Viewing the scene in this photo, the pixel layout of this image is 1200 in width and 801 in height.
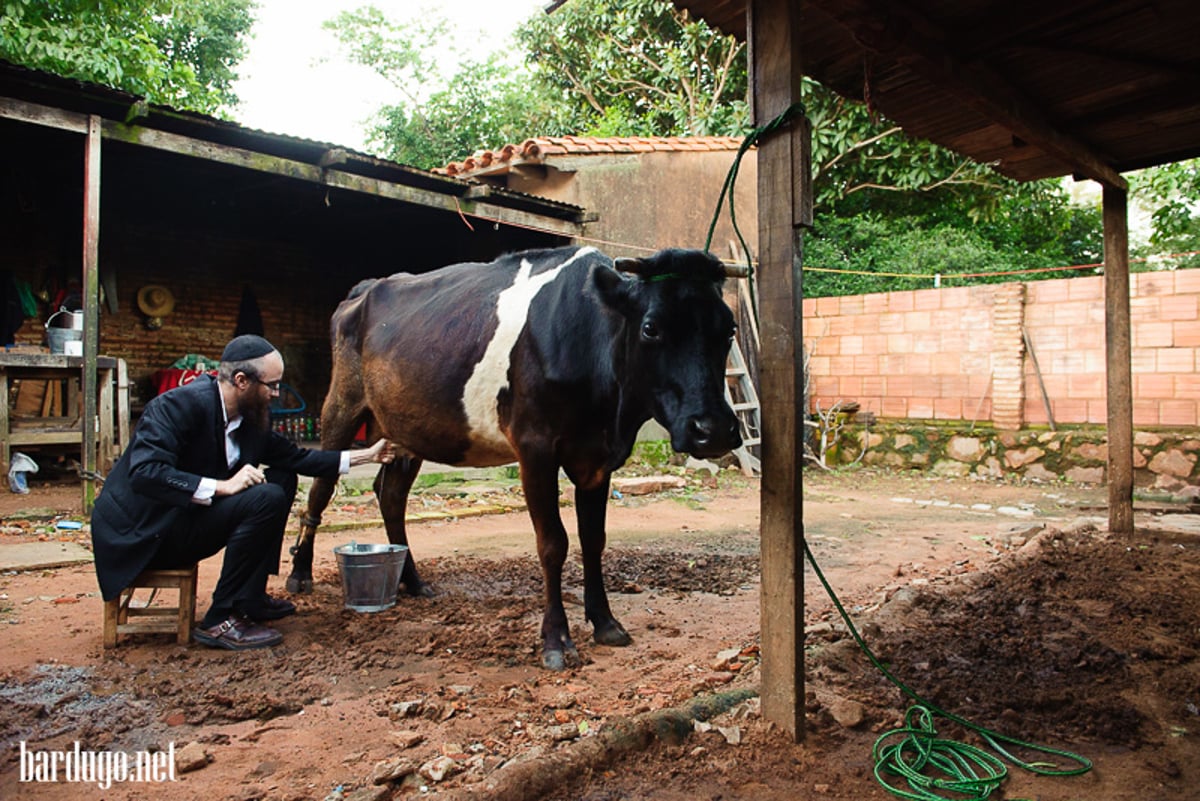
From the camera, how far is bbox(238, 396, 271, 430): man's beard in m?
3.77

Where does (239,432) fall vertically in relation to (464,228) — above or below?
below

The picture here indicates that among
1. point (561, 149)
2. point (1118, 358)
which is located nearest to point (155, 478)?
point (1118, 358)

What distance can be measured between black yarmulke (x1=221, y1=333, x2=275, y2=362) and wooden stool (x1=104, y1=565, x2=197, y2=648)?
0.97m

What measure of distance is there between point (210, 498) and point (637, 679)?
6.64ft

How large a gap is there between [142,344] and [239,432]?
7.72 m

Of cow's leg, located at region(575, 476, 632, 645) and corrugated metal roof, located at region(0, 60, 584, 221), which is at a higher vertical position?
corrugated metal roof, located at region(0, 60, 584, 221)

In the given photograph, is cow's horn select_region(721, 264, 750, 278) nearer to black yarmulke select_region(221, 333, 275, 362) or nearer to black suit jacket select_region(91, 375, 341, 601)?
black yarmulke select_region(221, 333, 275, 362)

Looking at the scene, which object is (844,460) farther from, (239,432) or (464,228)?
(239,432)

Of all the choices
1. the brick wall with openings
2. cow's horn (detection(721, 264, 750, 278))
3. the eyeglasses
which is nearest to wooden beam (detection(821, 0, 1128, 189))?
cow's horn (detection(721, 264, 750, 278))

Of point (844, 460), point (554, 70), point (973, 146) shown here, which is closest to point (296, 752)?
point (973, 146)

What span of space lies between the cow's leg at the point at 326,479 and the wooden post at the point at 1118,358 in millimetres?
5367

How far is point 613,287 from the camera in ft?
11.4

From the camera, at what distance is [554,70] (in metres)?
20.3

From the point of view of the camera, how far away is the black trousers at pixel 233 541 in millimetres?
3566
